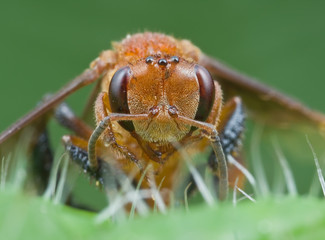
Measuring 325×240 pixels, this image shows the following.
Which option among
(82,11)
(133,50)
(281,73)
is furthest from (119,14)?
(133,50)

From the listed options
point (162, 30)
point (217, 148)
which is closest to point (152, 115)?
point (217, 148)

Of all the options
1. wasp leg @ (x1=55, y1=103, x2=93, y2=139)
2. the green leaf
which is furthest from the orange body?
the green leaf

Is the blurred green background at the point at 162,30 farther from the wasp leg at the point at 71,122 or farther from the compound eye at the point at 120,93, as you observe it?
the compound eye at the point at 120,93

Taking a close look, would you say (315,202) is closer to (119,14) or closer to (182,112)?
(182,112)

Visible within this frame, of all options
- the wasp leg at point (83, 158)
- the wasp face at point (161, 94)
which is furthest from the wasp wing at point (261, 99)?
the wasp leg at point (83, 158)

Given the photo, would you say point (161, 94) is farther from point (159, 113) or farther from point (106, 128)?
point (106, 128)

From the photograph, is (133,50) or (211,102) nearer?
(211,102)
